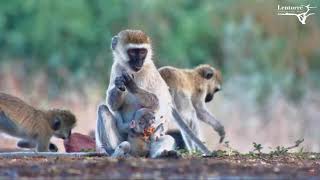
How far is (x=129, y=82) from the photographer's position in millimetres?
10695

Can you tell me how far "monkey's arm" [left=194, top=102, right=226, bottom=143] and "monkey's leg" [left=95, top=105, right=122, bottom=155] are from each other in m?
4.04

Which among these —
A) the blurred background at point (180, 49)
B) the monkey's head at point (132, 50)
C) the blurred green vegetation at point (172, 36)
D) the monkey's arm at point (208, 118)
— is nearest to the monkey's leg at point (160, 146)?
the monkey's head at point (132, 50)

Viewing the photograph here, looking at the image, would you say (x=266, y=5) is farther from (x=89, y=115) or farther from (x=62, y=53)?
(x=89, y=115)

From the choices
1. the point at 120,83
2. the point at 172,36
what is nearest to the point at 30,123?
the point at 120,83

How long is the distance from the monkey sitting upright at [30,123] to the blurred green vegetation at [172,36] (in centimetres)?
873

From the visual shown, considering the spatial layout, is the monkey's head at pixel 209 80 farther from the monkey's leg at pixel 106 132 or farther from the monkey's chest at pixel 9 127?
the monkey's leg at pixel 106 132

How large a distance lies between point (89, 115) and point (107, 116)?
A: 7.32m

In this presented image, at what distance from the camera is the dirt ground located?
8.85 m

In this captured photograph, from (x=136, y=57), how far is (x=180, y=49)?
14.3m

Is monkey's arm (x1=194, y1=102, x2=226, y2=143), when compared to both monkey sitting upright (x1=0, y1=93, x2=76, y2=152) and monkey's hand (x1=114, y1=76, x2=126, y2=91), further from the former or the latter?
monkey's hand (x1=114, y1=76, x2=126, y2=91)

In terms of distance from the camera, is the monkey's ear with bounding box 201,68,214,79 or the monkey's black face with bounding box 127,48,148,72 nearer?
the monkey's black face with bounding box 127,48,148,72

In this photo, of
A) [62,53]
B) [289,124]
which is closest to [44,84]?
[62,53]

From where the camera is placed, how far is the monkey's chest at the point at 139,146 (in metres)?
10.6

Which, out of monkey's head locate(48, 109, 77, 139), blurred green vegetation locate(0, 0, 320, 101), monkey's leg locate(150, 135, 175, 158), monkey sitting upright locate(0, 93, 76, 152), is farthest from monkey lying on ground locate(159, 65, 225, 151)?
blurred green vegetation locate(0, 0, 320, 101)
